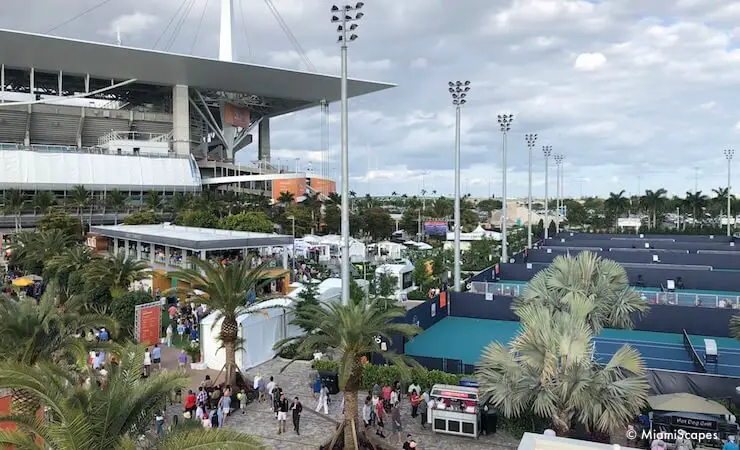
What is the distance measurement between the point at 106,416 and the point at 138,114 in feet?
305

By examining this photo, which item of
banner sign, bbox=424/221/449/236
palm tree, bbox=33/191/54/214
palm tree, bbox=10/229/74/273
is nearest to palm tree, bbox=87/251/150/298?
palm tree, bbox=10/229/74/273

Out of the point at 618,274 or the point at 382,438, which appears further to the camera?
the point at 618,274

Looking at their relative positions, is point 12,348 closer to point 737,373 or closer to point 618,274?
point 618,274

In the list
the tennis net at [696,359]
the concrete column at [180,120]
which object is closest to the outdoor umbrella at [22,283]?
the tennis net at [696,359]

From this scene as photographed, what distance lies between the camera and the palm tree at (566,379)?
425 inches

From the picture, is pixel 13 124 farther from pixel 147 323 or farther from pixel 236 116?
pixel 147 323

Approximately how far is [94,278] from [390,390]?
631 inches

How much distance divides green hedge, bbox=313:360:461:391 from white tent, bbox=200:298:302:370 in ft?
8.64

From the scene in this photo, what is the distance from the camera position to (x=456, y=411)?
13883 mm

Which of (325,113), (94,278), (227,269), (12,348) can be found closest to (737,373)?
(227,269)

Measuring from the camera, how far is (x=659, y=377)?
14.6 meters

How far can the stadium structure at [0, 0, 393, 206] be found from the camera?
242ft

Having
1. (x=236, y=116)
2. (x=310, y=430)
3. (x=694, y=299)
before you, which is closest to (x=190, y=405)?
(x=310, y=430)

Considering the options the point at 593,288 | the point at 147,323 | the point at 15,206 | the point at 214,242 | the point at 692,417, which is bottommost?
the point at 692,417
